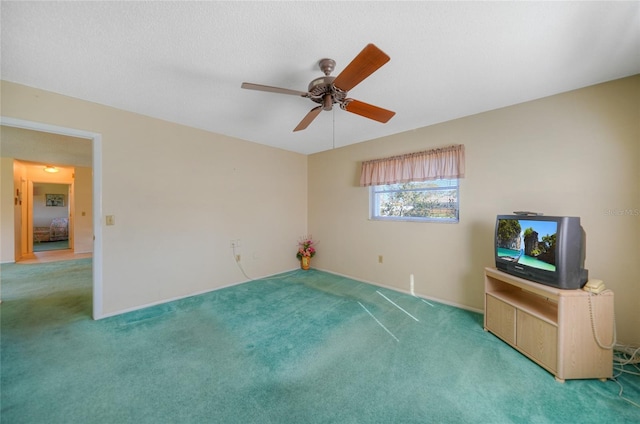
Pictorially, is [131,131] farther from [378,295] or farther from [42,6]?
[378,295]

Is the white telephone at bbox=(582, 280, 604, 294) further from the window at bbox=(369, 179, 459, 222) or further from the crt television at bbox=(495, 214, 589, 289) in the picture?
the window at bbox=(369, 179, 459, 222)

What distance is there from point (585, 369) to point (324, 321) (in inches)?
82.0

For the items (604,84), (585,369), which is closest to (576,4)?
(604,84)

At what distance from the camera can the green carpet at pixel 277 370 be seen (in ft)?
4.57

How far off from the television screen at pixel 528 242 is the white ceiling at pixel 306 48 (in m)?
1.32

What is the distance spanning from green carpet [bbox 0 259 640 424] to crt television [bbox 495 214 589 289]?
718 millimetres

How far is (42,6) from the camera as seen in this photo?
1331 millimetres

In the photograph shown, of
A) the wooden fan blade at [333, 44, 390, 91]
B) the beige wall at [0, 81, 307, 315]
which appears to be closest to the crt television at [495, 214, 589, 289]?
the wooden fan blade at [333, 44, 390, 91]

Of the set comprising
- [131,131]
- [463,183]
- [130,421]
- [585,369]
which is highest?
[131,131]

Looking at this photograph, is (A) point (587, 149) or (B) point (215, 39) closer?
(B) point (215, 39)

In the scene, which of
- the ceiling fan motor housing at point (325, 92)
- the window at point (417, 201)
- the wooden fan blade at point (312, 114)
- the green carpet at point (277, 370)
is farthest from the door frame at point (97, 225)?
the window at point (417, 201)

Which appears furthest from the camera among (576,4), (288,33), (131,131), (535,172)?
(131,131)

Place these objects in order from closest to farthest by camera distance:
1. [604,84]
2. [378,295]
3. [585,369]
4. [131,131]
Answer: [585,369] < [604,84] < [131,131] < [378,295]

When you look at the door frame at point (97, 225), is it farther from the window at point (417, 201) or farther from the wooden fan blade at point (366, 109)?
the window at point (417, 201)
